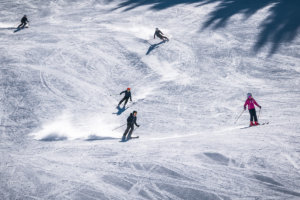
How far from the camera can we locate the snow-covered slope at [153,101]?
23.3 feet

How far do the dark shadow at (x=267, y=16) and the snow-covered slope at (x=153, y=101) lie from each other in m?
0.12

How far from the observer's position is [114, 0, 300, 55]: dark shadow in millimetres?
16453

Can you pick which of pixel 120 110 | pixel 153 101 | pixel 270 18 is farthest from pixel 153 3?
pixel 120 110

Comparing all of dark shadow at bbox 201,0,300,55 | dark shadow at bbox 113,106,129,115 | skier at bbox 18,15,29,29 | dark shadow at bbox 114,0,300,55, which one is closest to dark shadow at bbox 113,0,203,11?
dark shadow at bbox 114,0,300,55

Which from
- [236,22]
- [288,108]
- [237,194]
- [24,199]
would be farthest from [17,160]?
[236,22]

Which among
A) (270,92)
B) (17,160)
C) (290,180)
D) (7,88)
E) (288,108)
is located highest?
(270,92)

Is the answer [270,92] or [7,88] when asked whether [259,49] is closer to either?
[270,92]

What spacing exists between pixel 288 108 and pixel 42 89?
38.9ft

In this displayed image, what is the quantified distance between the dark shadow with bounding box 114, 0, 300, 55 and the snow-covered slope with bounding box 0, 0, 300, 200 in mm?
121

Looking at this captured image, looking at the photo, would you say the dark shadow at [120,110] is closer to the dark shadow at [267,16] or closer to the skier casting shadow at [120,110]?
the skier casting shadow at [120,110]

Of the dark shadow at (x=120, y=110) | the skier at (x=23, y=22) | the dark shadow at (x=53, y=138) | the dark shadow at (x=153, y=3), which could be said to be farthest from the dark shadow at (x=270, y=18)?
the skier at (x=23, y=22)

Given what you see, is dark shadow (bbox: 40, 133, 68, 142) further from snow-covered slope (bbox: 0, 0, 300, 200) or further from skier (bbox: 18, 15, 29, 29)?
skier (bbox: 18, 15, 29, 29)

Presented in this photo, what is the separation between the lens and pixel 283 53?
49.1ft

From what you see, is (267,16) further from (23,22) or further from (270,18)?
(23,22)
